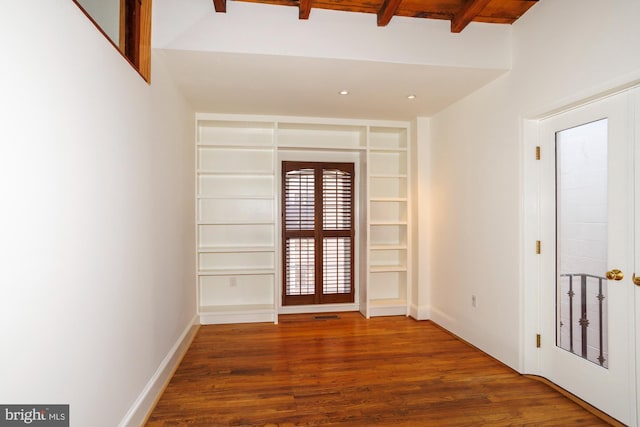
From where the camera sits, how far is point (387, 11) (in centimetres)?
253

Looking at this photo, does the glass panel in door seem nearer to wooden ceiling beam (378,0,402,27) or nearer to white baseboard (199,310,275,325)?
wooden ceiling beam (378,0,402,27)

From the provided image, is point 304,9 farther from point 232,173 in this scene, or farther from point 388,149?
point 388,149

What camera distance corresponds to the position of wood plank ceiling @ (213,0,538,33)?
8.20 ft

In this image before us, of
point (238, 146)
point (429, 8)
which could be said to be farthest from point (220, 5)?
point (238, 146)

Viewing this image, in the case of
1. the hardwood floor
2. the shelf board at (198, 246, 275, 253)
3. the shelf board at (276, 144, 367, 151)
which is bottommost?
the hardwood floor

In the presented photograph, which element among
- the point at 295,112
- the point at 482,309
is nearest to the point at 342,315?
the point at 482,309

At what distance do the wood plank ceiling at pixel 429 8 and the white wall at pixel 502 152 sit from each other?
0.68 ft

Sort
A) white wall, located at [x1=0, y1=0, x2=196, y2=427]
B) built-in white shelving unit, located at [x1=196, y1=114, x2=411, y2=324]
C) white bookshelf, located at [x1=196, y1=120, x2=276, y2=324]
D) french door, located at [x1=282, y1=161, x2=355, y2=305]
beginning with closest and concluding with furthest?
white wall, located at [x1=0, y1=0, x2=196, y2=427] < built-in white shelving unit, located at [x1=196, y1=114, x2=411, y2=324] < white bookshelf, located at [x1=196, y1=120, x2=276, y2=324] < french door, located at [x1=282, y1=161, x2=355, y2=305]

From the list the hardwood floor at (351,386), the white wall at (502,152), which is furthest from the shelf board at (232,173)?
the white wall at (502,152)

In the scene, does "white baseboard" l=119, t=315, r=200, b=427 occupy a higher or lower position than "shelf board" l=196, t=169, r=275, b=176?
lower

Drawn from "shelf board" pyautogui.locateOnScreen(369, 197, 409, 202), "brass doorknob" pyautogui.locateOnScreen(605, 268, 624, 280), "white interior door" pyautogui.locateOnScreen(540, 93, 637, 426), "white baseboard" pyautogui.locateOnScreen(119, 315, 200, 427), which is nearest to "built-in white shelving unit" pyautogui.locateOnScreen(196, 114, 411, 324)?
"shelf board" pyautogui.locateOnScreen(369, 197, 409, 202)

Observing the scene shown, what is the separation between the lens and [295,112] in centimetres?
410

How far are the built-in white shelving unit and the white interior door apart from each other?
200 centimetres

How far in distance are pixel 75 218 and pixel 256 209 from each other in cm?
309
